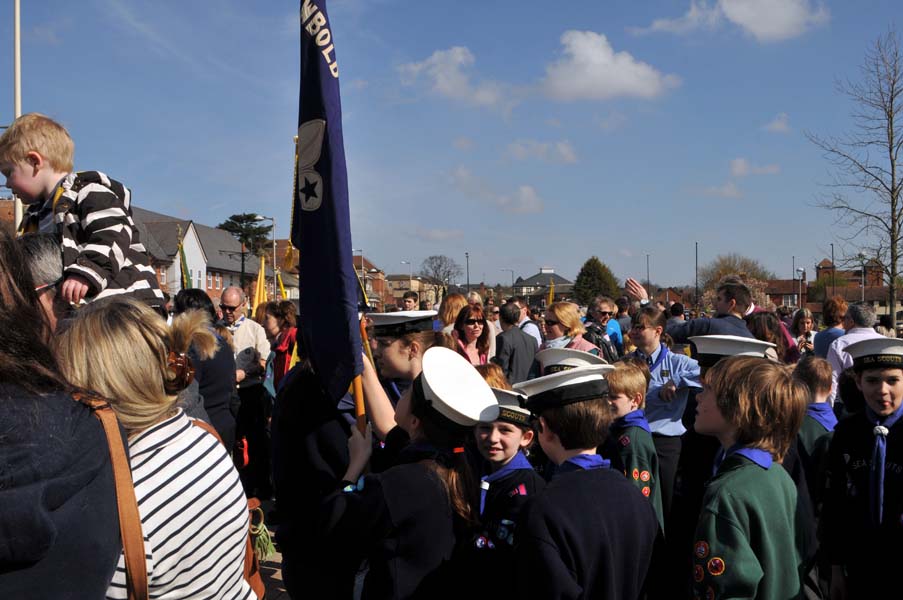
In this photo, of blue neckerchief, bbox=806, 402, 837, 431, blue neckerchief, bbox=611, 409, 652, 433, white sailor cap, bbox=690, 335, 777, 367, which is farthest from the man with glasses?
blue neckerchief, bbox=806, 402, 837, 431

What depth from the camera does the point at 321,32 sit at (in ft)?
9.62

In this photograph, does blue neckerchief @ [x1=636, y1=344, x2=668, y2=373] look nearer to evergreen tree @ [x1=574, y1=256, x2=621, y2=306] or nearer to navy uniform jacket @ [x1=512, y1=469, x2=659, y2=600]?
navy uniform jacket @ [x1=512, y1=469, x2=659, y2=600]

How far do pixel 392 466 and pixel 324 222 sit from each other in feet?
3.43

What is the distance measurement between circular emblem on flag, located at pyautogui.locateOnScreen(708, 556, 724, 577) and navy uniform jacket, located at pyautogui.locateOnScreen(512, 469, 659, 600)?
244mm

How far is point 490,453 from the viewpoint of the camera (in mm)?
3193

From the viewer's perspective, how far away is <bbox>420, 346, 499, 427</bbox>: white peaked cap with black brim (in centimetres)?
269

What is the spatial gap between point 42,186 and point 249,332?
17.4 feet

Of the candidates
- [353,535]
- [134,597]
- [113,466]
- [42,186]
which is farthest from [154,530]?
[42,186]

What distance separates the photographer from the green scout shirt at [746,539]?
270 centimetres

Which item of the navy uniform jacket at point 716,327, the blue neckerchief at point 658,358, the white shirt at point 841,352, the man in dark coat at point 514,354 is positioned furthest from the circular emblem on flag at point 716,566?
the man in dark coat at point 514,354

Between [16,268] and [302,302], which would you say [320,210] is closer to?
[302,302]

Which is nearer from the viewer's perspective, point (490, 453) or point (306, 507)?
A: point (306, 507)

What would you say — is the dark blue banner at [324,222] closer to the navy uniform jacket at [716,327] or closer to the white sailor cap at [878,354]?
the white sailor cap at [878,354]

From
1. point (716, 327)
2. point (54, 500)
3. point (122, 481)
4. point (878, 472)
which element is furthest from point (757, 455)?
point (716, 327)
